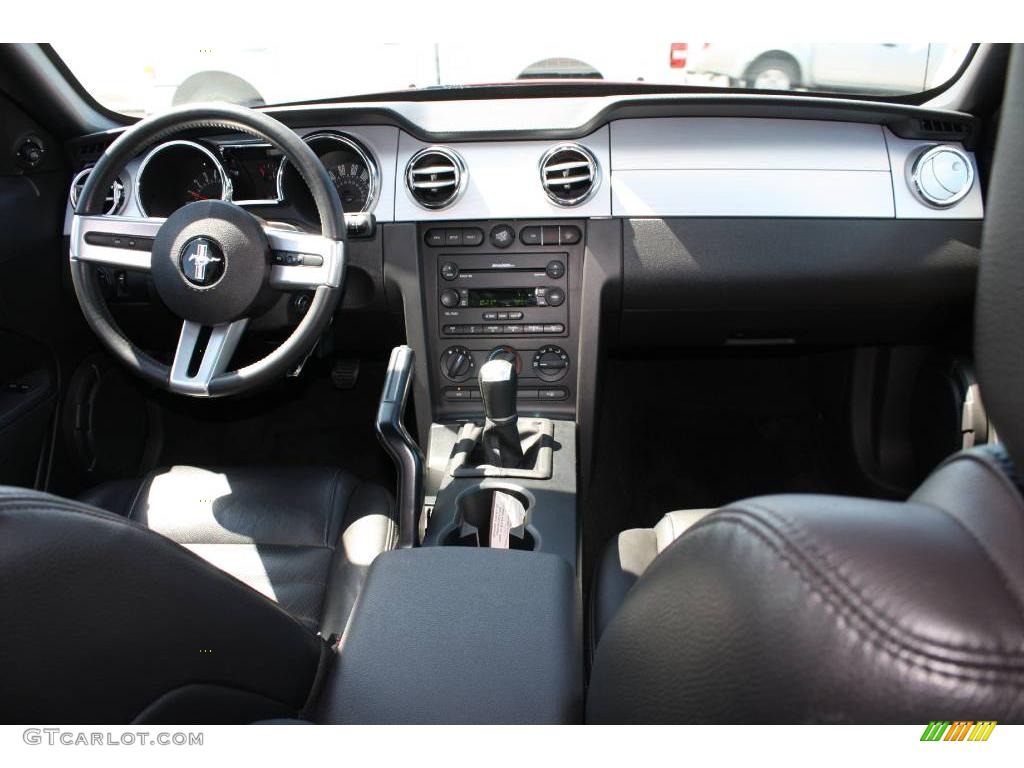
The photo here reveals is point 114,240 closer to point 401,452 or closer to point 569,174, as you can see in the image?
point 401,452

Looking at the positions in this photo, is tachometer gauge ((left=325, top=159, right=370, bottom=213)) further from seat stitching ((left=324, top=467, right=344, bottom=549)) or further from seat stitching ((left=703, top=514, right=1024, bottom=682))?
seat stitching ((left=703, top=514, right=1024, bottom=682))

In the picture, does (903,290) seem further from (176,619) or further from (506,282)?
(176,619)

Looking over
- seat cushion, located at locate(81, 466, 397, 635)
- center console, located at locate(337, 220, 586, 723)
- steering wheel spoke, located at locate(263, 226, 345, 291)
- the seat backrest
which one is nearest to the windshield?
center console, located at locate(337, 220, 586, 723)

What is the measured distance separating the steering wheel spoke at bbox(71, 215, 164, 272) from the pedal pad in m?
0.99

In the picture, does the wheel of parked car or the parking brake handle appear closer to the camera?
the parking brake handle

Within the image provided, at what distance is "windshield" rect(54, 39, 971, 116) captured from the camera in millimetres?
2025

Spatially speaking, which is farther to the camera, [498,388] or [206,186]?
[206,186]

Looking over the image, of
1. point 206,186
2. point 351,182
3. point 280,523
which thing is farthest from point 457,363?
point 206,186

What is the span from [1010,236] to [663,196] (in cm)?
154

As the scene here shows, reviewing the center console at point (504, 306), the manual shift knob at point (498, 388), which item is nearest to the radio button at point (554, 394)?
the center console at point (504, 306)

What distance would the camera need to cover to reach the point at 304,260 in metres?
1.60

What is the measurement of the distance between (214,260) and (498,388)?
2.18ft

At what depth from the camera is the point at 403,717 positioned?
2.88 ft

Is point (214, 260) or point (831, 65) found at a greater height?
point (831, 65)
